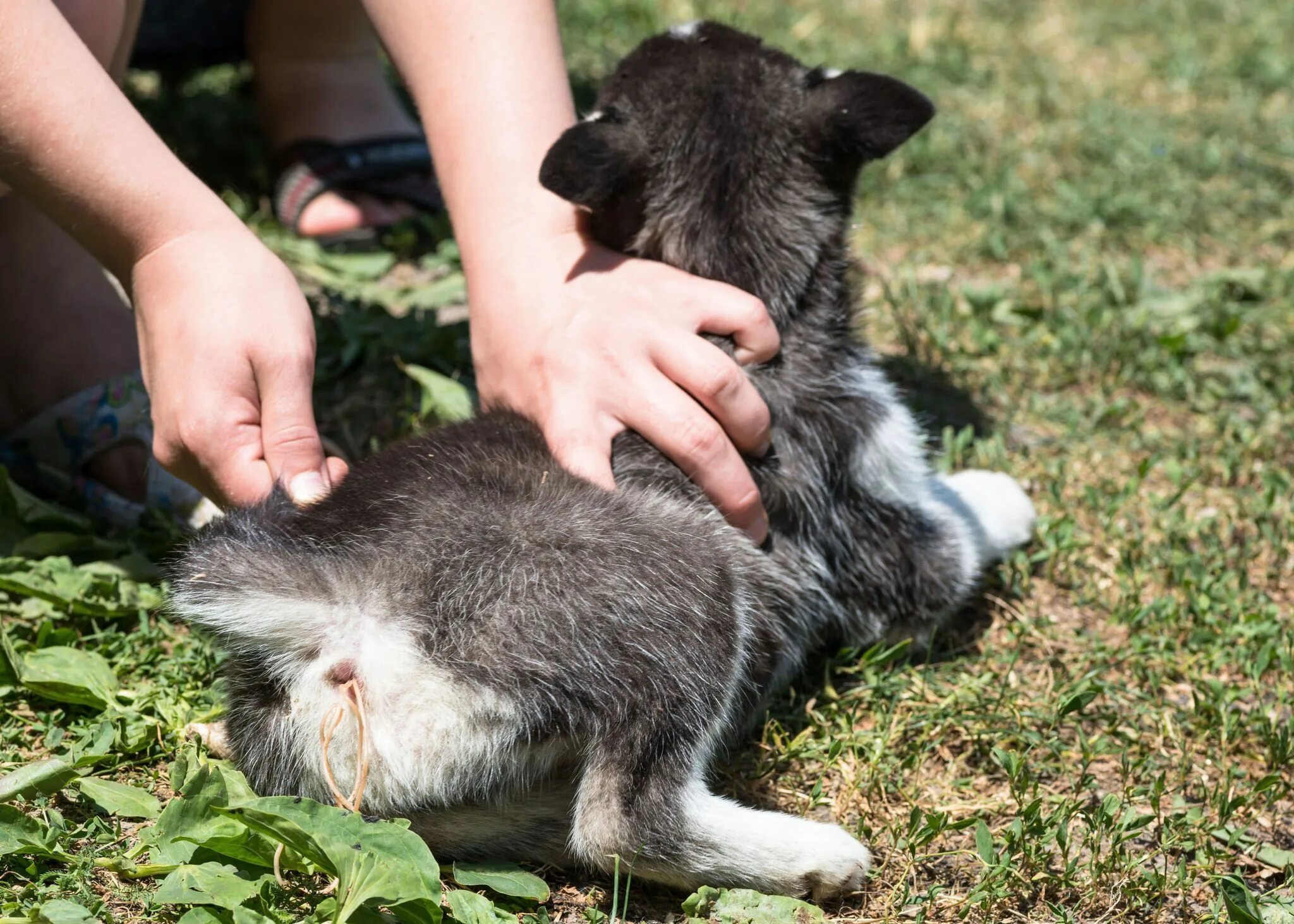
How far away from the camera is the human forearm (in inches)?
87.9

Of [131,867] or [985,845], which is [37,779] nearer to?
[131,867]

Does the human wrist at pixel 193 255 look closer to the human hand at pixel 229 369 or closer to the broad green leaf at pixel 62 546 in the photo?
the human hand at pixel 229 369

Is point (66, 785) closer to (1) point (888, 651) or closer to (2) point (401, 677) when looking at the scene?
(2) point (401, 677)

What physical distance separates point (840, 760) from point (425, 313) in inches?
75.1

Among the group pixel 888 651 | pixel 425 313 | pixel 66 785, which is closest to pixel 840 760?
pixel 888 651

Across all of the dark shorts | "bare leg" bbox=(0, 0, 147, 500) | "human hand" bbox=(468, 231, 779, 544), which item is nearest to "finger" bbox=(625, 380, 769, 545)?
"human hand" bbox=(468, 231, 779, 544)

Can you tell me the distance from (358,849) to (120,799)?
0.50m

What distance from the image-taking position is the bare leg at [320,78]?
4.45 meters

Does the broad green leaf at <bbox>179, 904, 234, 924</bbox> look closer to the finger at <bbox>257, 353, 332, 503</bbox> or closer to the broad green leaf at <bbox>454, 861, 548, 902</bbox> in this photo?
the broad green leaf at <bbox>454, 861, 548, 902</bbox>

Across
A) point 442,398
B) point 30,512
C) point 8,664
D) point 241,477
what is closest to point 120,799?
point 8,664

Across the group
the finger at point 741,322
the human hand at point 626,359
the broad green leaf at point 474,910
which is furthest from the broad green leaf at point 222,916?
the finger at point 741,322

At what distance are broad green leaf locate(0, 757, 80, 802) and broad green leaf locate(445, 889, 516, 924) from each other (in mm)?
694

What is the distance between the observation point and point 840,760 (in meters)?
2.38

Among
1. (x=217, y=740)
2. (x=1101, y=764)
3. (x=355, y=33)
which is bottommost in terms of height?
Answer: (x=1101, y=764)
